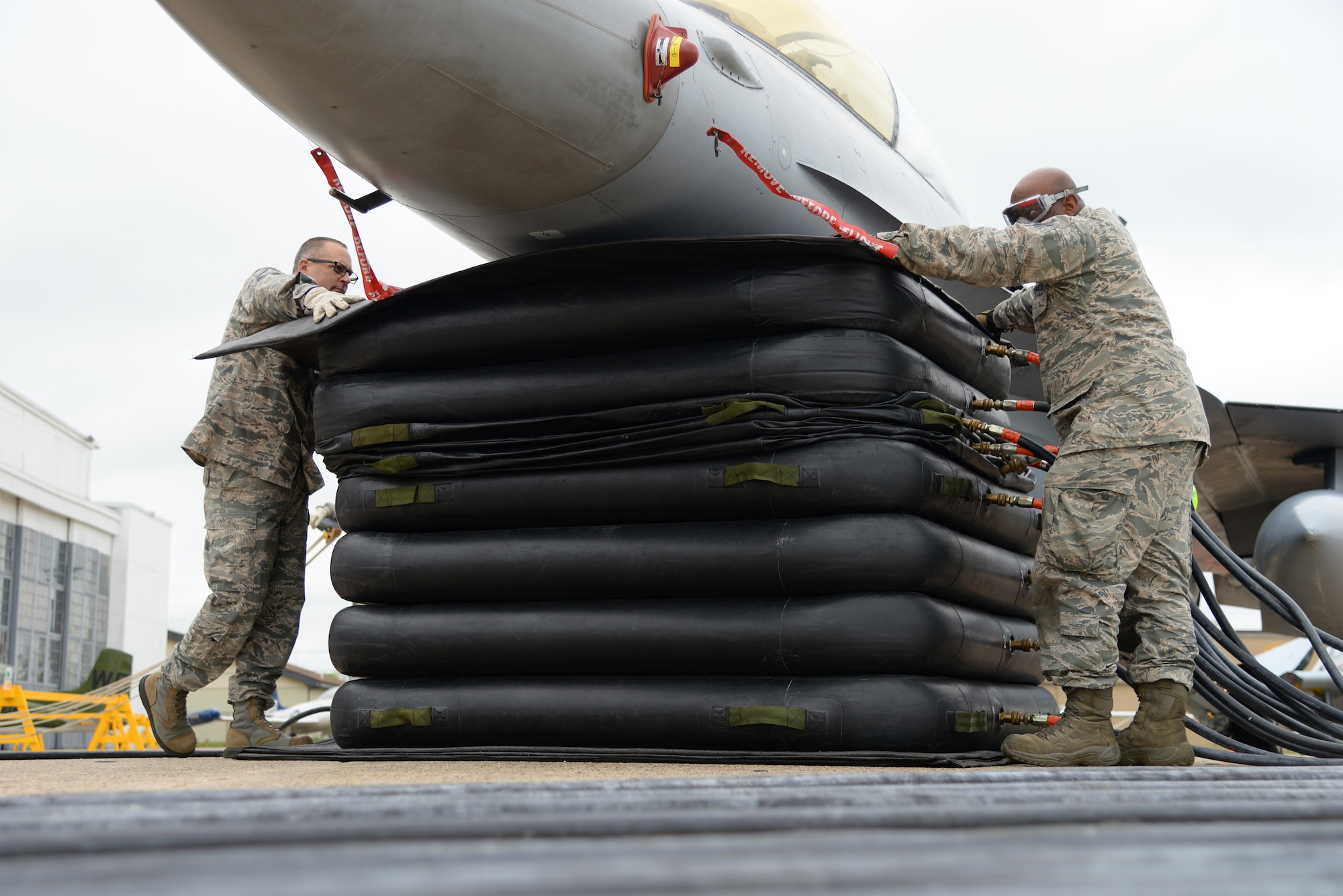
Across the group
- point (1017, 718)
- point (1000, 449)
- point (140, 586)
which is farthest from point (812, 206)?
point (140, 586)

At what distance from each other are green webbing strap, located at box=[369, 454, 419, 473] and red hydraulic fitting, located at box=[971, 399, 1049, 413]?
1.73 metres

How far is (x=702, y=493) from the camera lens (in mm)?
2895

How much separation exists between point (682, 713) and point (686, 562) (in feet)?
1.28

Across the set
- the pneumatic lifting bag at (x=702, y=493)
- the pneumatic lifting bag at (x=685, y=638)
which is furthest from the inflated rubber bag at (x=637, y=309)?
the pneumatic lifting bag at (x=685, y=638)

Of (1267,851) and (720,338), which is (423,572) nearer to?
(720,338)

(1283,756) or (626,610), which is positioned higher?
(626,610)

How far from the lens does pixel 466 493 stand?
3.19 meters

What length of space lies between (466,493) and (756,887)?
2512mm

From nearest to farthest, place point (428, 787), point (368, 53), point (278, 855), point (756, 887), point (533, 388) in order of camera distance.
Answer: point (756, 887), point (278, 855), point (428, 787), point (368, 53), point (533, 388)

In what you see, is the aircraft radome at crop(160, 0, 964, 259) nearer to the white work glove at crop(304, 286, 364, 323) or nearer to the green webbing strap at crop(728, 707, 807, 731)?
the white work glove at crop(304, 286, 364, 323)

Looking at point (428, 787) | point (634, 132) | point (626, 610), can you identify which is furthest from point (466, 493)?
point (428, 787)

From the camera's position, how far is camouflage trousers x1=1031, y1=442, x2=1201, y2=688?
108 inches

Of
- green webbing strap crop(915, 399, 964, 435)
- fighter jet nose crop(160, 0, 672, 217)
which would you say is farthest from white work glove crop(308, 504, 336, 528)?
green webbing strap crop(915, 399, 964, 435)

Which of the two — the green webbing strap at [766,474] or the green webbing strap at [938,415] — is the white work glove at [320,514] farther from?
the green webbing strap at [938,415]
